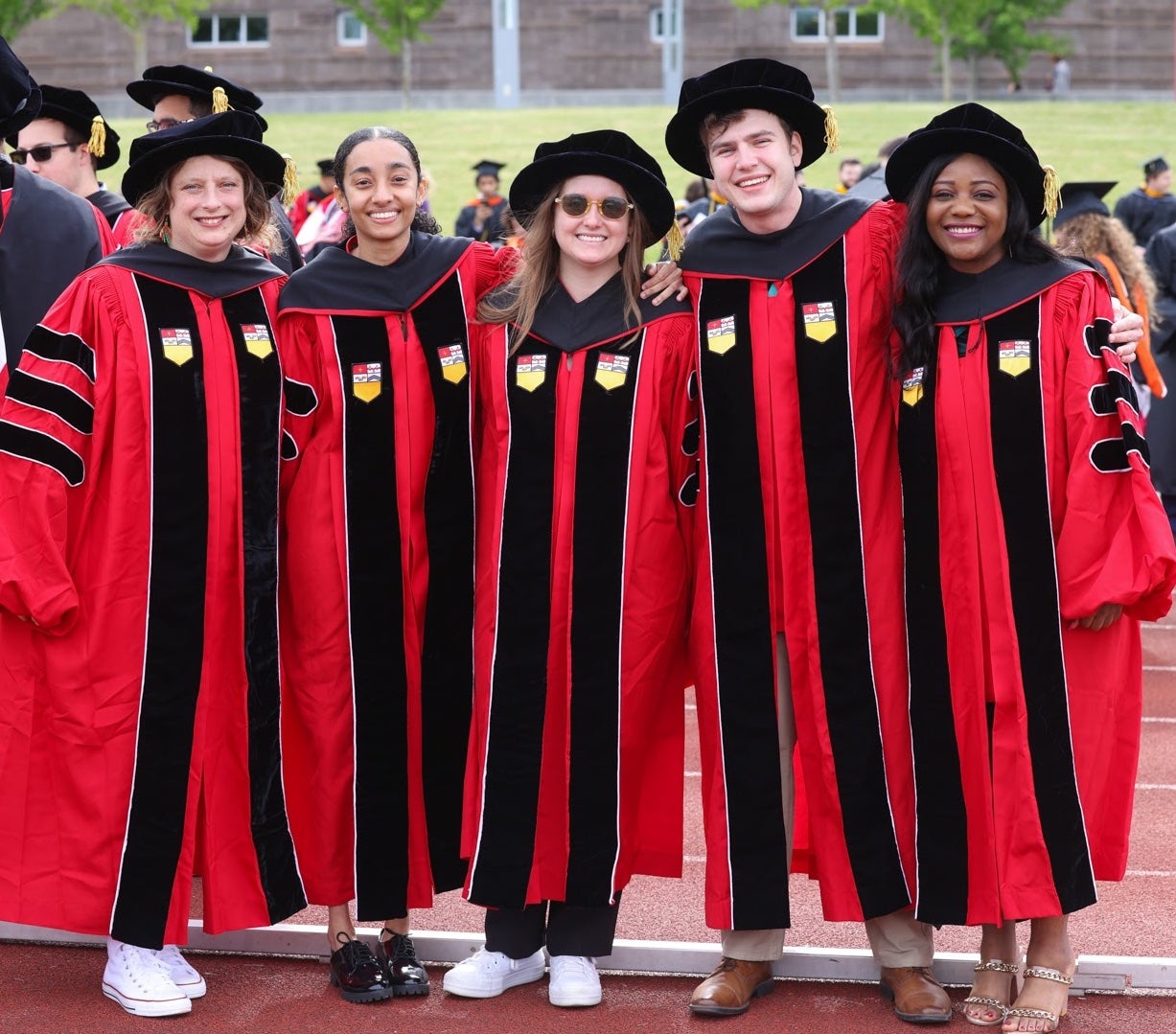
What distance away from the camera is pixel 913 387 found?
4066 millimetres

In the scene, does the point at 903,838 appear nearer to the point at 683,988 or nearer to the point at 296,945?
the point at 683,988

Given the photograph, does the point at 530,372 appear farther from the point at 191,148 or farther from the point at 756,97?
the point at 191,148

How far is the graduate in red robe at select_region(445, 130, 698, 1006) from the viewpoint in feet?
13.8

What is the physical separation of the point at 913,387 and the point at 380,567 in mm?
1443

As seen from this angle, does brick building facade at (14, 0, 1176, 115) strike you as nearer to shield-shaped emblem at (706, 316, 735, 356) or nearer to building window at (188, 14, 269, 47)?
building window at (188, 14, 269, 47)

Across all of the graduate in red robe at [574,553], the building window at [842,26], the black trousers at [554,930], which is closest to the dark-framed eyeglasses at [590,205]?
the graduate in red robe at [574,553]

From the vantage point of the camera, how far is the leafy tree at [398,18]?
37719mm

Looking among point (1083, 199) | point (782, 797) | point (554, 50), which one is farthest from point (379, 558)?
point (554, 50)

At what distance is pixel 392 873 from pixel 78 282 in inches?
68.5

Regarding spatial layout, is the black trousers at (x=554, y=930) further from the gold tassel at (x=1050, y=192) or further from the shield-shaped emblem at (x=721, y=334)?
the gold tassel at (x=1050, y=192)

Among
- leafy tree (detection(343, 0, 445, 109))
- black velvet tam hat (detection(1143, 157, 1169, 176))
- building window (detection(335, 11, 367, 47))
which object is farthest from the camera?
building window (detection(335, 11, 367, 47))

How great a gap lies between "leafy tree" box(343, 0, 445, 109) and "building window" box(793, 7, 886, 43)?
354 inches

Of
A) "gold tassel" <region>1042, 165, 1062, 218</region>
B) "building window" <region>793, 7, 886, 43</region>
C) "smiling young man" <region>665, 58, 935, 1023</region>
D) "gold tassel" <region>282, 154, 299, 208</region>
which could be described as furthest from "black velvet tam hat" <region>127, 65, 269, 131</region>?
"building window" <region>793, 7, 886, 43</region>

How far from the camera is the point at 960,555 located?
407 centimetres
